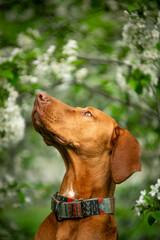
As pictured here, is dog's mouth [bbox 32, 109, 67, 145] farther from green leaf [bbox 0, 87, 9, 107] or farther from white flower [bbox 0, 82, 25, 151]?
green leaf [bbox 0, 87, 9, 107]

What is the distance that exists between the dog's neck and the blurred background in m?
0.48

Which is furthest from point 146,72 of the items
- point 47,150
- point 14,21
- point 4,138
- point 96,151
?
point 47,150

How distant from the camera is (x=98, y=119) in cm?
264

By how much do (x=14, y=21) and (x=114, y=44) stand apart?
180 cm

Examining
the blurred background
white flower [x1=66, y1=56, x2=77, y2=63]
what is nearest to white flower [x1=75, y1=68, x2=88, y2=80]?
the blurred background

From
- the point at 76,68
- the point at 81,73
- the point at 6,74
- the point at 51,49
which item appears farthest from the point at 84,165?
the point at 76,68

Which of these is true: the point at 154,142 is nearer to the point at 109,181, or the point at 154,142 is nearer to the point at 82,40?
the point at 82,40

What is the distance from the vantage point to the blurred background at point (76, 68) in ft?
10.9

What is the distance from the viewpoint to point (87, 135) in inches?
100.0

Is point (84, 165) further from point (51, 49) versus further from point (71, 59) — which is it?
point (51, 49)

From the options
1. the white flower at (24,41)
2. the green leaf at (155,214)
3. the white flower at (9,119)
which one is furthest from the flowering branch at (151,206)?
the white flower at (24,41)

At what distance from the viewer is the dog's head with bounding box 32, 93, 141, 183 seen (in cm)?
242

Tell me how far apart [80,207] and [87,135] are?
58 centimetres

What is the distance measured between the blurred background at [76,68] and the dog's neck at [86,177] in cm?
48
